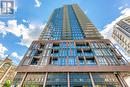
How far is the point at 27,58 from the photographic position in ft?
184

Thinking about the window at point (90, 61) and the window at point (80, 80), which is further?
the window at point (90, 61)

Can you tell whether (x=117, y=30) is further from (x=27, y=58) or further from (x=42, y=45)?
(x=27, y=58)

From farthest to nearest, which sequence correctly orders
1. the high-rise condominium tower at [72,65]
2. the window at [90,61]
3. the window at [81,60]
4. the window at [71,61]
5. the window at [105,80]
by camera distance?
the window at [90,61] < the window at [81,60] < the window at [71,61] < the high-rise condominium tower at [72,65] < the window at [105,80]

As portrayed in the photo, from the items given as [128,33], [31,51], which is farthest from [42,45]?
[128,33]

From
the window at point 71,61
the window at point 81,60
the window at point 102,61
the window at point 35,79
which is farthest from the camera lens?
the window at point 81,60

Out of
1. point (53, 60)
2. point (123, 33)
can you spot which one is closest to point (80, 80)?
point (53, 60)

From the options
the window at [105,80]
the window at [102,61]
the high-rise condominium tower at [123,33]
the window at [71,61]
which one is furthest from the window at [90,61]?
the high-rise condominium tower at [123,33]

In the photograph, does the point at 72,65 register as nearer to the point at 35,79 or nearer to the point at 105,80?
the point at 105,80

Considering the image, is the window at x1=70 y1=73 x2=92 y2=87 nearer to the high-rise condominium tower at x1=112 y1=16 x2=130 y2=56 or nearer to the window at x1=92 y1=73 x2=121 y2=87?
the window at x1=92 y1=73 x2=121 y2=87

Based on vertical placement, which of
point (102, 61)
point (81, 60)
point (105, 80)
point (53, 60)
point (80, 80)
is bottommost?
point (105, 80)

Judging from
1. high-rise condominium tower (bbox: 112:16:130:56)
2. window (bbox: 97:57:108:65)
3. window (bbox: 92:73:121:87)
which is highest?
high-rise condominium tower (bbox: 112:16:130:56)

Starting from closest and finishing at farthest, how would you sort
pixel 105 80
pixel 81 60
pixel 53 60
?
pixel 105 80 → pixel 53 60 → pixel 81 60

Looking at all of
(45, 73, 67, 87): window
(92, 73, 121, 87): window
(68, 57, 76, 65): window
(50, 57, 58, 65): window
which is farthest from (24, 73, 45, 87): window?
(92, 73, 121, 87): window

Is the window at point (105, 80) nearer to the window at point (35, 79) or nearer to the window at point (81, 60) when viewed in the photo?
the window at point (81, 60)
